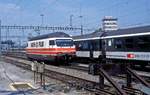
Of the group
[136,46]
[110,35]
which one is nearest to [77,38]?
[110,35]

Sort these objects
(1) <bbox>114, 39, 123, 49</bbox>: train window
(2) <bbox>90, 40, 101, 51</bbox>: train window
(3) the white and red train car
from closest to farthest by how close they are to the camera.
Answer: (1) <bbox>114, 39, 123, 49</bbox>: train window < (3) the white and red train car < (2) <bbox>90, 40, 101, 51</bbox>: train window

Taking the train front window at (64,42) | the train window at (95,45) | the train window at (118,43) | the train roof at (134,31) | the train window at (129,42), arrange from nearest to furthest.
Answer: the train roof at (134,31)
the train window at (129,42)
the train window at (118,43)
the train front window at (64,42)
the train window at (95,45)

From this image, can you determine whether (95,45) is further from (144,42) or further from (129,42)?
(144,42)

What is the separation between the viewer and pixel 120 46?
31484 millimetres

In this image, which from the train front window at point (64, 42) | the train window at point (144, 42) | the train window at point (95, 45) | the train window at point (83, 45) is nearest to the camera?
the train window at point (144, 42)

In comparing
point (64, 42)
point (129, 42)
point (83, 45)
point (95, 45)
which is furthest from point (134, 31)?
point (83, 45)

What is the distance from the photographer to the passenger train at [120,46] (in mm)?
27752

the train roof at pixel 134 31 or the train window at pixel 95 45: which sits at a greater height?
the train roof at pixel 134 31

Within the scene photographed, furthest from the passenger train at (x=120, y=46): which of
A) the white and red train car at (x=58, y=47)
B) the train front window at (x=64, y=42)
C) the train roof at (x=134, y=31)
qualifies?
the train front window at (x=64, y=42)

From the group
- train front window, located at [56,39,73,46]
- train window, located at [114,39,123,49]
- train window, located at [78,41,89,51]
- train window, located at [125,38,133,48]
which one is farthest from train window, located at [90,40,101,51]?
train window, located at [125,38,133,48]

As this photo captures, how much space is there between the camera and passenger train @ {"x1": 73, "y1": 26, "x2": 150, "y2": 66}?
91.0 feet

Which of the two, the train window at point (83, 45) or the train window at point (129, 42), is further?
the train window at point (83, 45)

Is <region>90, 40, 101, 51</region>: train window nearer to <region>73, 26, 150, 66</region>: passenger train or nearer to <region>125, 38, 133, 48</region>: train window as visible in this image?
<region>73, 26, 150, 66</region>: passenger train

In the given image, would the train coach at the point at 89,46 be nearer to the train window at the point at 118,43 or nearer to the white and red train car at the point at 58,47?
the white and red train car at the point at 58,47
